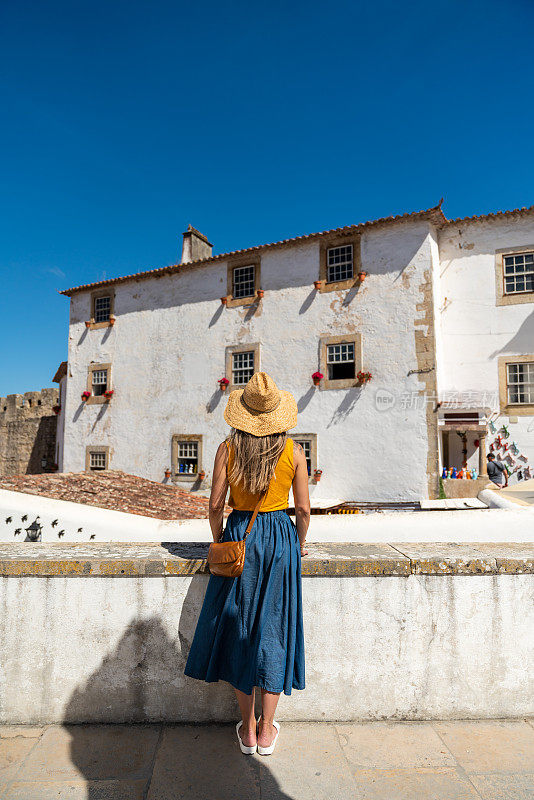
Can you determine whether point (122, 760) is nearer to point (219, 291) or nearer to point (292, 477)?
point (292, 477)

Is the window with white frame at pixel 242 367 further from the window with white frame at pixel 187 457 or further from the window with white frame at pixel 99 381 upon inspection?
the window with white frame at pixel 99 381

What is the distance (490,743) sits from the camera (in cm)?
269

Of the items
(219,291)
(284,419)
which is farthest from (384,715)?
(219,291)

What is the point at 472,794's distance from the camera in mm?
2268

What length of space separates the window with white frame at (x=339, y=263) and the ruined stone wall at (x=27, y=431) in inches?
673

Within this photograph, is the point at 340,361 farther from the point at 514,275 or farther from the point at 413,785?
the point at 413,785

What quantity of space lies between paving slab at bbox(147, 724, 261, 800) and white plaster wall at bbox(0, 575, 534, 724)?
14 centimetres

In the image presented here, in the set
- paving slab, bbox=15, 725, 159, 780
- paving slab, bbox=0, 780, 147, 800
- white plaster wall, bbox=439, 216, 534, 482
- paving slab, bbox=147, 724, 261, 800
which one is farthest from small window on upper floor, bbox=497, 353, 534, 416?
paving slab, bbox=0, 780, 147, 800

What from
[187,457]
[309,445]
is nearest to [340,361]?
[309,445]

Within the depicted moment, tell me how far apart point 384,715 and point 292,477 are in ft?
4.80

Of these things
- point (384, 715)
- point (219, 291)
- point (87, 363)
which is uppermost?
point (219, 291)

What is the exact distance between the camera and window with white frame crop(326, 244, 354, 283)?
1615 cm

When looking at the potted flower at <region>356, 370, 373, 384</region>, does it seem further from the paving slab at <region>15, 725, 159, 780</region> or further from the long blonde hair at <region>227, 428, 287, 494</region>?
the paving slab at <region>15, 725, 159, 780</region>

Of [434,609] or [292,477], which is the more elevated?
[292,477]
